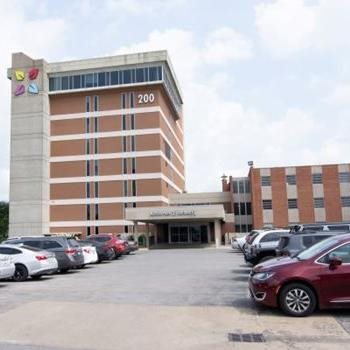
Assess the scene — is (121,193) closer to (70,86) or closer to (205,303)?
(70,86)

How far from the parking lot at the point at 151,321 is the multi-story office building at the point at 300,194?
51053 mm

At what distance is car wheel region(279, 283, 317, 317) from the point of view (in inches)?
389

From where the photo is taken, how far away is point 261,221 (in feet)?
213

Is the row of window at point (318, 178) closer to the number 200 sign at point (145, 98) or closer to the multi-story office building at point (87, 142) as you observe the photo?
the multi-story office building at point (87, 142)

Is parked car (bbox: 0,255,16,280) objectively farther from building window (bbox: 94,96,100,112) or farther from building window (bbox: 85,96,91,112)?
building window (bbox: 85,96,91,112)

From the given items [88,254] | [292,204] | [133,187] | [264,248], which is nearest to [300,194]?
[292,204]

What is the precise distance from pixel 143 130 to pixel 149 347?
2437 inches

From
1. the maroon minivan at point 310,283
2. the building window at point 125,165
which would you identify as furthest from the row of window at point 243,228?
the maroon minivan at point 310,283

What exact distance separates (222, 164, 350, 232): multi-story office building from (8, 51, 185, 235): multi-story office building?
13196 mm

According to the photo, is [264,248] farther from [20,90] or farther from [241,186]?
[20,90]

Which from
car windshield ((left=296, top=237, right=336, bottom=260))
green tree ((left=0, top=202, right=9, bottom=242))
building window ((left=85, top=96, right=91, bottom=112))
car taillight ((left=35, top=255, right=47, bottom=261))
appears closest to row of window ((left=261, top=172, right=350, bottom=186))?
building window ((left=85, top=96, right=91, bottom=112))

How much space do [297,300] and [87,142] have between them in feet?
205

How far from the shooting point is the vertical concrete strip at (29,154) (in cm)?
6981

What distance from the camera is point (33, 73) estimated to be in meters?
71.8
